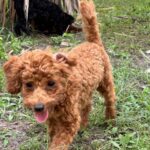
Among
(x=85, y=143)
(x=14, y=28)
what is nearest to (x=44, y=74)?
(x=85, y=143)

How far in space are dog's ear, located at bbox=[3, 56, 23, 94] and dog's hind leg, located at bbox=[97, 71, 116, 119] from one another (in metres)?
1.38

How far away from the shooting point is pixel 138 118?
5.54 m

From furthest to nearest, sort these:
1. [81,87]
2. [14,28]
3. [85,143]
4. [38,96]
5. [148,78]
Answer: [14,28] < [148,78] < [85,143] < [81,87] < [38,96]

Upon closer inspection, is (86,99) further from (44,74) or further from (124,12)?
(124,12)

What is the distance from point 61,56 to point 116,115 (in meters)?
1.77

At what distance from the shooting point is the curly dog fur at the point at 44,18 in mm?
8617

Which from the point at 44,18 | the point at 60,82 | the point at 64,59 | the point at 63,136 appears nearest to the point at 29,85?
the point at 60,82

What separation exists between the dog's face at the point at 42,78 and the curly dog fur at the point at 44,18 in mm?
4492

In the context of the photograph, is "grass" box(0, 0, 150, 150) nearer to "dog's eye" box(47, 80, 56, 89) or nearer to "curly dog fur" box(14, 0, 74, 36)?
"curly dog fur" box(14, 0, 74, 36)

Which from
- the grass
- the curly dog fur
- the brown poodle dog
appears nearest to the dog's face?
the brown poodle dog

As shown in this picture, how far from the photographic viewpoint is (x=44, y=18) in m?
8.77

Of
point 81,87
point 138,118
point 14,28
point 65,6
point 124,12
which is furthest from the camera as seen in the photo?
point 124,12

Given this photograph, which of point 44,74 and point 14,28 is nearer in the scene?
point 44,74

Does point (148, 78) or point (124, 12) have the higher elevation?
point (124, 12)
